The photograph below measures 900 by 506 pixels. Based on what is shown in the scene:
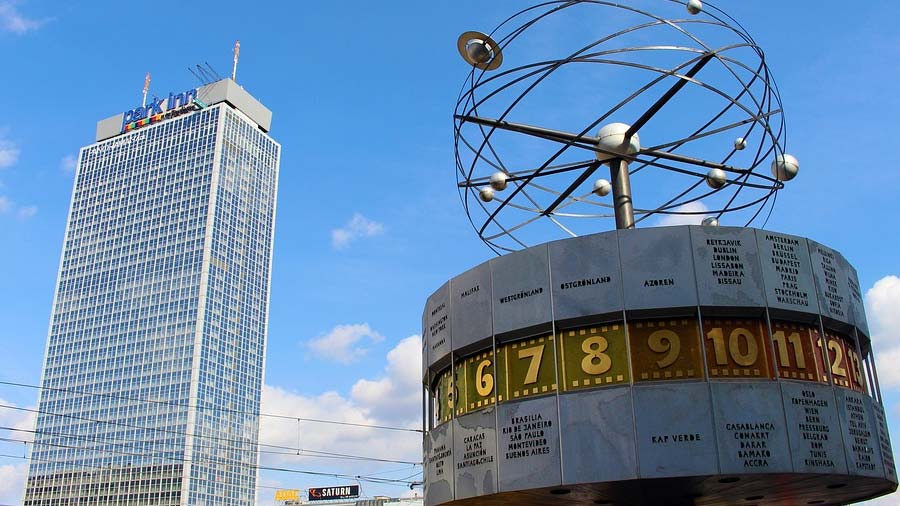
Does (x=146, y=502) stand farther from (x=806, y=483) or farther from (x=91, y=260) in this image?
(x=806, y=483)

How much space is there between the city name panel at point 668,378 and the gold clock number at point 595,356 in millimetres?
44

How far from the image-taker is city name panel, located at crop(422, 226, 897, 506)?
55.4 feet

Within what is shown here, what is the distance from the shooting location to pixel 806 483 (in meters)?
17.9

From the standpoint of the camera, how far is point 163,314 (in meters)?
167

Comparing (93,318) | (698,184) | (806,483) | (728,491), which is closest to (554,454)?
(728,491)

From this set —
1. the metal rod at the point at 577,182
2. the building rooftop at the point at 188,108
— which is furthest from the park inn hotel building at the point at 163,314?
the metal rod at the point at 577,182

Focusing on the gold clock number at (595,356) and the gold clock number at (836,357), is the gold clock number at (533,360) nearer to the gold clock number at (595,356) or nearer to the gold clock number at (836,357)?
the gold clock number at (595,356)

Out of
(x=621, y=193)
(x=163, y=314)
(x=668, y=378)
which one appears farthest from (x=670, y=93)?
(x=163, y=314)

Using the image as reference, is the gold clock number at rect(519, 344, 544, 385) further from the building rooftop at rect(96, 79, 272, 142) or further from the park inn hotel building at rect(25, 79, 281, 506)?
the building rooftop at rect(96, 79, 272, 142)

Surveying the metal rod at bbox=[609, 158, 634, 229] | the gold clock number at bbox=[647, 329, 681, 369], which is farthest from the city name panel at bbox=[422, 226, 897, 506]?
the metal rod at bbox=[609, 158, 634, 229]

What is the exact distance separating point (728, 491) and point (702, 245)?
5.55 m

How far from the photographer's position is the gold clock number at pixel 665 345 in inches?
691

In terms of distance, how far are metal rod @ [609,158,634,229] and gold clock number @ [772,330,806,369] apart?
494 centimetres

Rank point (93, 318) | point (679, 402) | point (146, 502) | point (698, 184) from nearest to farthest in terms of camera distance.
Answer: point (679, 402) → point (698, 184) → point (146, 502) → point (93, 318)
